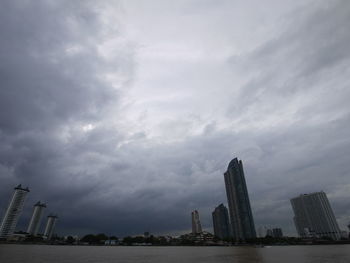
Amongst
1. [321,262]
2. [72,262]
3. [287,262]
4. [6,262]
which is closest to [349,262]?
[321,262]

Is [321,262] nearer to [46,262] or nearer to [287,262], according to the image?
[287,262]

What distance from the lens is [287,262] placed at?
58281 mm

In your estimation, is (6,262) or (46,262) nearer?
(6,262)

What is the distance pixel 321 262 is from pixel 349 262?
5.68m

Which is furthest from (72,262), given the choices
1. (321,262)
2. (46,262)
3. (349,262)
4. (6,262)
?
(349,262)

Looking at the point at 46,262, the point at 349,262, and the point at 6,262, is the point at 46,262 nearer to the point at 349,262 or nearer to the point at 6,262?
the point at 6,262

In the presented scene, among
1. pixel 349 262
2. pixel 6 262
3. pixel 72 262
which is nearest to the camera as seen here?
pixel 6 262

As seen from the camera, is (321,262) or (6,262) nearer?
(6,262)

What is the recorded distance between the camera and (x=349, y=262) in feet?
171

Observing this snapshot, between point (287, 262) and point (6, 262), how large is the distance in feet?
219

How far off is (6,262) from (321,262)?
237 feet

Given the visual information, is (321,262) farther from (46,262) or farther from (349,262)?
(46,262)

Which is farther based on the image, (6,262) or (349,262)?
(349,262)

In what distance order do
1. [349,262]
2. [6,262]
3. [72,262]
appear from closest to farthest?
[6,262] < [349,262] < [72,262]
